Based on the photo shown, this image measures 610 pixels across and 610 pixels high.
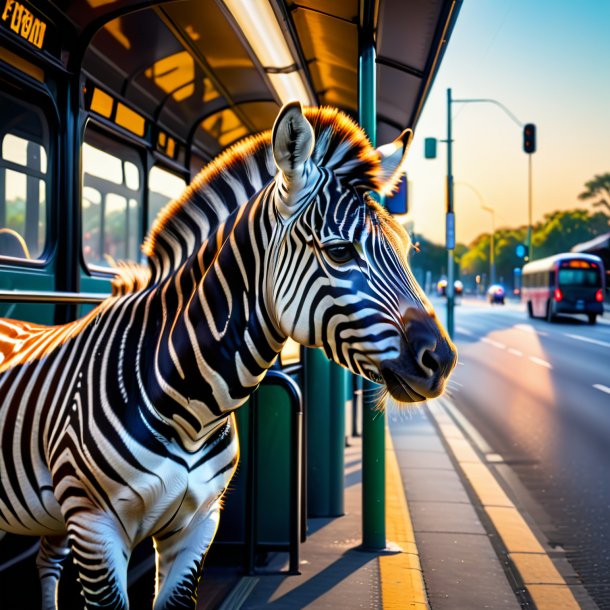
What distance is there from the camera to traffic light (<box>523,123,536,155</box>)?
78.9ft

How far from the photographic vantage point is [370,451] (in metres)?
5.54

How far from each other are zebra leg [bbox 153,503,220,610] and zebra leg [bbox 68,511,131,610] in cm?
18

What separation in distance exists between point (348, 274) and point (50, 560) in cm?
192

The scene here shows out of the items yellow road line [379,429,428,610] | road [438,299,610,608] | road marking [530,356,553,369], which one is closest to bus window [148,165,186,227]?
road [438,299,610,608]

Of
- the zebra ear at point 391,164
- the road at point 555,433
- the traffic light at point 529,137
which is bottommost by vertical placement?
the road at point 555,433

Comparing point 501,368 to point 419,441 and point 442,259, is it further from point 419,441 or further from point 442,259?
point 442,259

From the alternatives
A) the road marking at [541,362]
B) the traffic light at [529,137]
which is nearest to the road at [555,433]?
the road marking at [541,362]

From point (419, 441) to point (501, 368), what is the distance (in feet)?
29.2

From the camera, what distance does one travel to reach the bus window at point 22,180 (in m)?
4.17

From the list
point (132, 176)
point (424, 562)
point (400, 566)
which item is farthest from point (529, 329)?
point (400, 566)

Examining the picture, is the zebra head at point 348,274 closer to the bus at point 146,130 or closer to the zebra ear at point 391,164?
the zebra ear at point 391,164

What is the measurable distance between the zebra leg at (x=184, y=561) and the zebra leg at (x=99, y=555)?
184mm

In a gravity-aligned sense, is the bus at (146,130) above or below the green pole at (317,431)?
above

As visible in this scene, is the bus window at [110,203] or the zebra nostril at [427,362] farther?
the bus window at [110,203]
